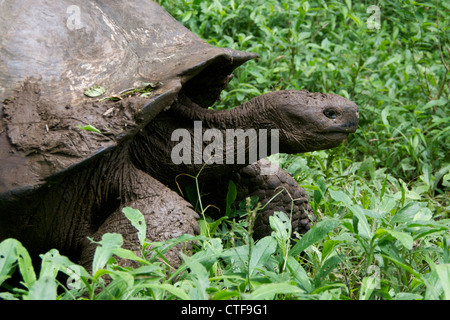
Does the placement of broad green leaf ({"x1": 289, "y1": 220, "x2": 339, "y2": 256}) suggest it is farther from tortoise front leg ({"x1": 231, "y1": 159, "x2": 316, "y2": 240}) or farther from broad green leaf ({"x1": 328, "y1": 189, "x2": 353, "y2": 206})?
tortoise front leg ({"x1": 231, "y1": 159, "x2": 316, "y2": 240})

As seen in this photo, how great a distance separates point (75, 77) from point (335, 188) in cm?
207

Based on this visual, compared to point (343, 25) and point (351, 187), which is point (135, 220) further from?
point (343, 25)

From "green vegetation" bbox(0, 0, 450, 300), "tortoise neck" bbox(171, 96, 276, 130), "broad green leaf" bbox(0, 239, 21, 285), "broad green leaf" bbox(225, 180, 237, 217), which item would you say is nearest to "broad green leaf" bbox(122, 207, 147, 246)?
"green vegetation" bbox(0, 0, 450, 300)

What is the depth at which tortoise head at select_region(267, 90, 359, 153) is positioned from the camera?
345cm

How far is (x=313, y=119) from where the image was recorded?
135 inches

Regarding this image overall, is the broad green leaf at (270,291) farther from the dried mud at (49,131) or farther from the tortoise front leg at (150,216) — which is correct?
the dried mud at (49,131)

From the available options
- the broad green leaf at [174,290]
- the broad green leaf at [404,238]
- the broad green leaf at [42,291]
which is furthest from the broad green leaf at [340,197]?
the broad green leaf at [42,291]

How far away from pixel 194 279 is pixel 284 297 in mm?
381

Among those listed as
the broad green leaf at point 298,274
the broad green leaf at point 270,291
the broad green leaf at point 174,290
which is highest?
the broad green leaf at point 174,290

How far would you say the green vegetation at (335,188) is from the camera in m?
2.45

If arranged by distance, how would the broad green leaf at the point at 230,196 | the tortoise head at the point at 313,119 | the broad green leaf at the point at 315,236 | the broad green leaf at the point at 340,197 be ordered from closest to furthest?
the broad green leaf at the point at 315,236 < the broad green leaf at the point at 340,197 < the tortoise head at the point at 313,119 < the broad green leaf at the point at 230,196

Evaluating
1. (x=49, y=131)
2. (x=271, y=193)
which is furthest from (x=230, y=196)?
(x=49, y=131)

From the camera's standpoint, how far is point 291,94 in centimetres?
354

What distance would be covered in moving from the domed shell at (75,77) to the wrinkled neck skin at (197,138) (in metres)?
0.32
